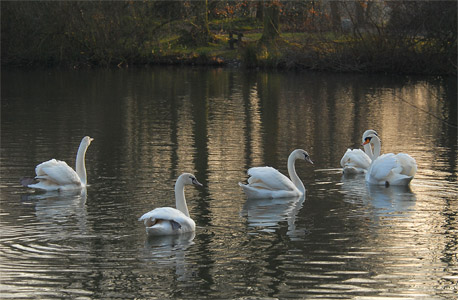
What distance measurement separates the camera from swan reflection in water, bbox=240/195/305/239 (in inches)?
A: 406

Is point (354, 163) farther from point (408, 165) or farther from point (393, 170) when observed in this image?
point (408, 165)

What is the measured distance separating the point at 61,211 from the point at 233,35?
32655 millimetres

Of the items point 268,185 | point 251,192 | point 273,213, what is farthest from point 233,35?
point 273,213

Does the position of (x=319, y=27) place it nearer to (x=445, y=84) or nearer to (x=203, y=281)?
(x=445, y=84)

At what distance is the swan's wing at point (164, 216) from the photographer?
9367 mm

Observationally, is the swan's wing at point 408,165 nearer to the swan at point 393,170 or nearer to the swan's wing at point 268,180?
the swan at point 393,170

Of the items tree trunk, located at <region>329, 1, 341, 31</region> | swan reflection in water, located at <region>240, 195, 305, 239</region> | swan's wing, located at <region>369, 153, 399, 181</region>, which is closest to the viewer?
swan reflection in water, located at <region>240, 195, 305, 239</region>

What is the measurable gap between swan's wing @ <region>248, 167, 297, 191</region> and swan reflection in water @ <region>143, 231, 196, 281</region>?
8.04 feet

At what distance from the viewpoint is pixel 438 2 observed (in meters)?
33.0

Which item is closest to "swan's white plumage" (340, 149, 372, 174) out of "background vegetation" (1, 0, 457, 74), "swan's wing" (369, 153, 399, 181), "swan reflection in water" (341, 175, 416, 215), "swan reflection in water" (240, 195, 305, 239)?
"swan reflection in water" (341, 175, 416, 215)

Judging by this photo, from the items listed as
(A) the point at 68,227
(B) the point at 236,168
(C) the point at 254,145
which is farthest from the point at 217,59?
(A) the point at 68,227

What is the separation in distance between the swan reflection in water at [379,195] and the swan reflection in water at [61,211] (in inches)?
155

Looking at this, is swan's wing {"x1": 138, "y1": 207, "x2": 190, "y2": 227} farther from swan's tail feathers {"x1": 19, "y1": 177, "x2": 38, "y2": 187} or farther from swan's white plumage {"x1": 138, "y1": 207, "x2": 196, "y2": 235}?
swan's tail feathers {"x1": 19, "y1": 177, "x2": 38, "y2": 187}

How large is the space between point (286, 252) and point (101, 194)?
409 centimetres
